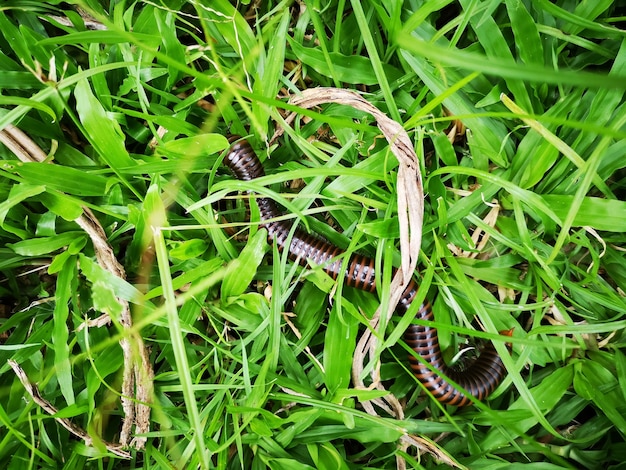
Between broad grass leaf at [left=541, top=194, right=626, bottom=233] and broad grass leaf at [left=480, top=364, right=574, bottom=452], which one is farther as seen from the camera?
broad grass leaf at [left=480, top=364, right=574, bottom=452]

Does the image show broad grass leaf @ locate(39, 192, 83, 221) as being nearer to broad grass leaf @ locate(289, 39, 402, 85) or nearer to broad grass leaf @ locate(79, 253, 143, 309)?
broad grass leaf @ locate(79, 253, 143, 309)

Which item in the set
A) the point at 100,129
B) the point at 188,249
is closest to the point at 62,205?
the point at 100,129

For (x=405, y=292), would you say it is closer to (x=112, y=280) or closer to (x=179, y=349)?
(x=179, y=349)

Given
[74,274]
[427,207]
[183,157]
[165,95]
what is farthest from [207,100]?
[427,207]

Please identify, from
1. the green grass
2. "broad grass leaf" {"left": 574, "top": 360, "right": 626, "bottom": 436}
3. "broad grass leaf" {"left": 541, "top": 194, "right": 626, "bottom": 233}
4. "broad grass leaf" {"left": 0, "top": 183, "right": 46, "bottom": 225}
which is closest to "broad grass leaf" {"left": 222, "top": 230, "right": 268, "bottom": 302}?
the green grass

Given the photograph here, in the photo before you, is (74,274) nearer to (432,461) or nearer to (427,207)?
(427,207)

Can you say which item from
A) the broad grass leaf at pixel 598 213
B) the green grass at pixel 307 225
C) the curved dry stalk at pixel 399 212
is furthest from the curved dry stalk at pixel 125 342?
the broad grass leaf at pixel 598 213
